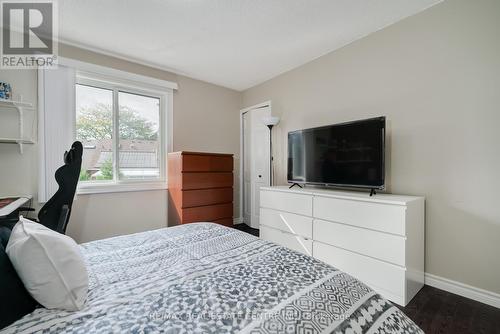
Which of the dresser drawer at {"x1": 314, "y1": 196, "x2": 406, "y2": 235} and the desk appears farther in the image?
the dresser drawer at {"x1": 314, "y1": 196, "x2": 406, "y2": 235}

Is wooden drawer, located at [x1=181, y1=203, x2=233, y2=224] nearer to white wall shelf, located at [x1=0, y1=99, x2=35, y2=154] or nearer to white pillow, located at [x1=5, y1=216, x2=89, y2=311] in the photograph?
white wall shelf, located at [x1=0, y1=99, x2=35, y2=154]

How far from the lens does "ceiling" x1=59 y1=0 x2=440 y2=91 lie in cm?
202

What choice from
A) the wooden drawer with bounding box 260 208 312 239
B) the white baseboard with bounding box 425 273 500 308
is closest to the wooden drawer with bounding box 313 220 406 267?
the wooden drawer with bounding box 260 208 312 239

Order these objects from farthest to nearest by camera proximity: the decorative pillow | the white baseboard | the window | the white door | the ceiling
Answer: the white door → the window → the ceiling → the white baseboard → the decorative pillow

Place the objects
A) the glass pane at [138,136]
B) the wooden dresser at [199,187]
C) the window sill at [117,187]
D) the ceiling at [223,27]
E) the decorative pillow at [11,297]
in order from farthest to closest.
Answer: the glass pane at [138,136] < the wooden dresser at [199,187] < the window sill at [117,187] < the ceiling at [223,27] < the decorative pillow at [11,297]

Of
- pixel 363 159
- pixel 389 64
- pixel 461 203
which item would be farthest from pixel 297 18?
pixel 461 203

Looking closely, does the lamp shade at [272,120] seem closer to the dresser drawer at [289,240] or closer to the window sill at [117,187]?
the dresser drawer at [289,240]

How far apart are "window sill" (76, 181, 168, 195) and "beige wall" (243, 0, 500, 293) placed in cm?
287

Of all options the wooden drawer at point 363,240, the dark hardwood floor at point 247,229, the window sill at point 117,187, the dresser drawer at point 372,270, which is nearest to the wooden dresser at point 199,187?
the window sill at point 117,187

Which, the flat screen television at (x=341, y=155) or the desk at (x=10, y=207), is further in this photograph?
the flat screen television at (x=341, y=155)

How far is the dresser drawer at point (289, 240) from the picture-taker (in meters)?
2.46

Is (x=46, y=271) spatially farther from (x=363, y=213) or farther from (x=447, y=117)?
(x=447, y=117)

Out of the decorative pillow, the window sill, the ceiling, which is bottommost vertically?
the decorative pillow

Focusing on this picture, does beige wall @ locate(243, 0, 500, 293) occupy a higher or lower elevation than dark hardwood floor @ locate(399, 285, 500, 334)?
higher
